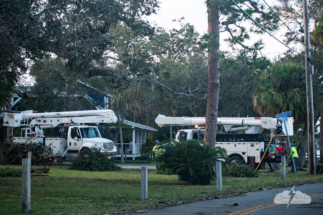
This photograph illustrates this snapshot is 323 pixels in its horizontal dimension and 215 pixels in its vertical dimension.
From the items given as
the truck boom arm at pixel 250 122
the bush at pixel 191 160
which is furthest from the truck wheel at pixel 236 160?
the bush at pixel 191 160

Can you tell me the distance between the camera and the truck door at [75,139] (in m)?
25.4

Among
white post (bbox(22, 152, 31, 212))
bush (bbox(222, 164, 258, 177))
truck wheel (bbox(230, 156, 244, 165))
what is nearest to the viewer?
white post (bbox(22, 152, 31, 212))

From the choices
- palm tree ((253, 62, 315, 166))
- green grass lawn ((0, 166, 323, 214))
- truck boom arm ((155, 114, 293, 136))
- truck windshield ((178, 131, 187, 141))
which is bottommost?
green grass lawn ((0, 166, 323, 214))

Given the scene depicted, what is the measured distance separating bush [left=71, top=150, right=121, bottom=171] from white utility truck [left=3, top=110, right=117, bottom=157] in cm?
262

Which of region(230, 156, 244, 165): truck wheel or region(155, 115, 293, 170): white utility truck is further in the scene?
region(230, 156, 244, 165): truck wheel

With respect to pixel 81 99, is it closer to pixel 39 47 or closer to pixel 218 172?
pixel 39 47

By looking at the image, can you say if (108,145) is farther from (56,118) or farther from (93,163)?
(56,118)

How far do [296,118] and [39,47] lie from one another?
706 inches

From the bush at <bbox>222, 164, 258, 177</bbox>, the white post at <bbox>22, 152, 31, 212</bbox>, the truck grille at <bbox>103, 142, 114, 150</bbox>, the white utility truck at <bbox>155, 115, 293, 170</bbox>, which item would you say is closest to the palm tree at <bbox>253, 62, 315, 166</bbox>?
the white utility truck at <bbox>155, 115, 293, 170</bbox>

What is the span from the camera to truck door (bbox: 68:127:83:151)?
25394 mm

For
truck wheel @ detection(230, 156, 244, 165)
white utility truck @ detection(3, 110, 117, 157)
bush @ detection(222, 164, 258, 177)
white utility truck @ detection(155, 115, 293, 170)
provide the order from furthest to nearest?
white utility truck @ detection(3, 110, 117, 157), truck wheel @ detection(230, 156, 244, 165), white utility truck @ detection(155, 115, 293, 170), bush @ detection(222, 164, 258, 177)

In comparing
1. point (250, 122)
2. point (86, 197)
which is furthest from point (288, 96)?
point (86, 197)

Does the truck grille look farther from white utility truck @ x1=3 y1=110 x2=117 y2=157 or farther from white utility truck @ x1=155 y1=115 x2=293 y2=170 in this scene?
white utility truck @ x1=155 y1=115 x2=293 y2=170

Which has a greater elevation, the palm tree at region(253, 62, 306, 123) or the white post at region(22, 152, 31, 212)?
the palm tree at region(253, 62, 306, 123)
